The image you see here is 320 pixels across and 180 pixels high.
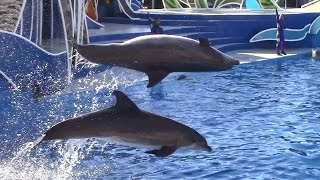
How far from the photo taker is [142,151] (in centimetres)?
680

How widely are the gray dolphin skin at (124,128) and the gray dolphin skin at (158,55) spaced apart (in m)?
0.33

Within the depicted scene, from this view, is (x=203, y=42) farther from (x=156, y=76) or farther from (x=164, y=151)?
(x=164, y=151)

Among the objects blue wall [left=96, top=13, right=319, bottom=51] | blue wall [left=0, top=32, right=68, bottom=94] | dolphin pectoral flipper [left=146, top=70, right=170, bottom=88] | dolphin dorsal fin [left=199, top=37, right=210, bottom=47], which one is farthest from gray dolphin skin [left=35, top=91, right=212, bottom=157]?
blue wall [left=96, top=13, right=319, bottom=51]

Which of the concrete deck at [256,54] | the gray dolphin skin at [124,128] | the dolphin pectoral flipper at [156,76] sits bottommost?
the concrete deck at [256,54]

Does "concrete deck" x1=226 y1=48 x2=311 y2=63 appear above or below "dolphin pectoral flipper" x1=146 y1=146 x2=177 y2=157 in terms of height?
below

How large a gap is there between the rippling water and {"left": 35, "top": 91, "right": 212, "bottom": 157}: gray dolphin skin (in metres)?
1.85

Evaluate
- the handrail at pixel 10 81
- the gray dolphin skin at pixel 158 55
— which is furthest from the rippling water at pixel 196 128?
the gray dolphin skin at pixel 158 55

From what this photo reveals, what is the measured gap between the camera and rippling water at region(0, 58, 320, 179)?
6.14 m

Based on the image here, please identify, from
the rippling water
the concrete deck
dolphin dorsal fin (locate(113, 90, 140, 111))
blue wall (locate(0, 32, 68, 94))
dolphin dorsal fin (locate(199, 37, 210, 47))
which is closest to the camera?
dolphin dorsal fin (locate(199, 37, 210, 47))

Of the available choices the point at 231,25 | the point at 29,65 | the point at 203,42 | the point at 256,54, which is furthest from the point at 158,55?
the point at 231,25

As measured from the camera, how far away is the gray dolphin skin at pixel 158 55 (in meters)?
3.70

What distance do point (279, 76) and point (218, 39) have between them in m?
3.68

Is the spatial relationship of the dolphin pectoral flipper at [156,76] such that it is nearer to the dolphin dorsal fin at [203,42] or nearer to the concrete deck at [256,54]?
the dolphin dorsal fin at [203,42]

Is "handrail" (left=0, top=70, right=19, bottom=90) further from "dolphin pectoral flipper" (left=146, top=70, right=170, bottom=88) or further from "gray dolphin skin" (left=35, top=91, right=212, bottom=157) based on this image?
"dolphin pectoral flipper" (left=146, top=70, right=170, bottom=88)
